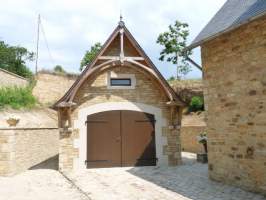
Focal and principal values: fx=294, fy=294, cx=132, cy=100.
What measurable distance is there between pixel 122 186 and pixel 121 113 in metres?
3.78

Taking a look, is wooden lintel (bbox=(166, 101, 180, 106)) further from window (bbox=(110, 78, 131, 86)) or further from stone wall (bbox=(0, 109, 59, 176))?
stone wall (bbox=(0, 109, 59, 176))

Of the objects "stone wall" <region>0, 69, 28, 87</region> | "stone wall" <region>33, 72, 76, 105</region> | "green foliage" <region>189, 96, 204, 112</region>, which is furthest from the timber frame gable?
"stone wall" <region>0, 69, 28, 87</region>

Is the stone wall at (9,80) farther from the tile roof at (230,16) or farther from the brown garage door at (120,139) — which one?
the tile roof at (230,16)

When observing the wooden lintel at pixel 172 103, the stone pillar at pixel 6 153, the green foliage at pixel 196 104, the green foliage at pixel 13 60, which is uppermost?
the green foliage at pixel 13 60

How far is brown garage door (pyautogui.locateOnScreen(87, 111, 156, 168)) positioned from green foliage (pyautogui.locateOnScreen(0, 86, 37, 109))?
10329mm

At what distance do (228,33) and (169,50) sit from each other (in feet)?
68.9

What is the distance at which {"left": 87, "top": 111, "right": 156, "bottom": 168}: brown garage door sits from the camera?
10695mm

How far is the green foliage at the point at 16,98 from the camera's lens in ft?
62.7

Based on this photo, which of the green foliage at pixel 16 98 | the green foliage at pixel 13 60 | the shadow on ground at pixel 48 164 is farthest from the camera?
the green foliage at pixel 13 60

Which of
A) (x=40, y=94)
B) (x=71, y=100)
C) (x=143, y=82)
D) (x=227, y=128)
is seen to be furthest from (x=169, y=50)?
(x=227, y=128)

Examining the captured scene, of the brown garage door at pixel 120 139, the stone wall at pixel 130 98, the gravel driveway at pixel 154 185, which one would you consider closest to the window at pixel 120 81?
the stone wall at pixel 130 98

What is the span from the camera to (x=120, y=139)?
10.9 meters

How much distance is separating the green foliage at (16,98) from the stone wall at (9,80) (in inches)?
30.2

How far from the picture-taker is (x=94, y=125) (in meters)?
10.8
